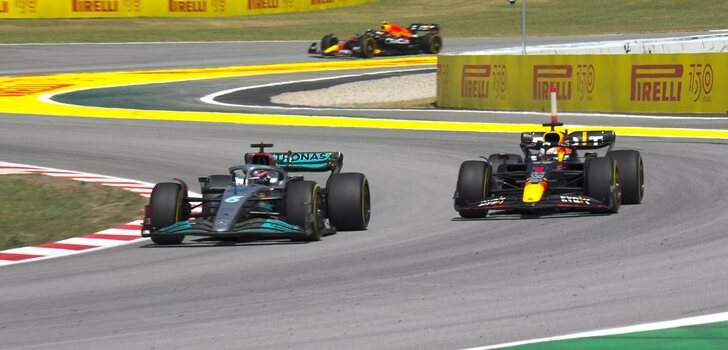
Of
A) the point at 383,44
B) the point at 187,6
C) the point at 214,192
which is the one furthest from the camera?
the point at 187,6

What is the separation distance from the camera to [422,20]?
6488 centimetres

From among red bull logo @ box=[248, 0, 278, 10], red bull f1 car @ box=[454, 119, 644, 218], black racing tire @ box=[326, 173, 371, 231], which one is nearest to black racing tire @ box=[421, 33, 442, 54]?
red bull logo @ box=[248, 0, 278, 10]

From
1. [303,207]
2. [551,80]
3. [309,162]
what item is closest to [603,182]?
[309,162]

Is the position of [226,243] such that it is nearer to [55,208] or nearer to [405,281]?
[405,281]

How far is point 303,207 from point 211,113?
17.0 metres

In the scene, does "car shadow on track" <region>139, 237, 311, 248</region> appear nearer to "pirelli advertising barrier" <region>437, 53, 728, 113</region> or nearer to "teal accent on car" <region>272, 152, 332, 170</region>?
"teal accent on car" <region>272, 152, 332, 170</region>

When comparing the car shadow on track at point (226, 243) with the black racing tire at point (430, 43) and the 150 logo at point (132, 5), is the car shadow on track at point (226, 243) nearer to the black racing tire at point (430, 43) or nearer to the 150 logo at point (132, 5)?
the black racing tire at point (430, 43)

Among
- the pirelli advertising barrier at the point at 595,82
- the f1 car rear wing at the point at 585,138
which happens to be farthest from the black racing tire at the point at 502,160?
the pirelli advertising barrier at the point at 595,82

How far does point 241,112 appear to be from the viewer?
29406mm

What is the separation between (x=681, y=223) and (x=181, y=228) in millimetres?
4439

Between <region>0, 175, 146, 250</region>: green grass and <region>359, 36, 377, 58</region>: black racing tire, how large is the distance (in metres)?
27.7

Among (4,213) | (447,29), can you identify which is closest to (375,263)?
(4,213)

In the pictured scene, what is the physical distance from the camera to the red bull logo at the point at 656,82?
84.8 ft

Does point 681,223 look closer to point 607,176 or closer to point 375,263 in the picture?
point 607,176
